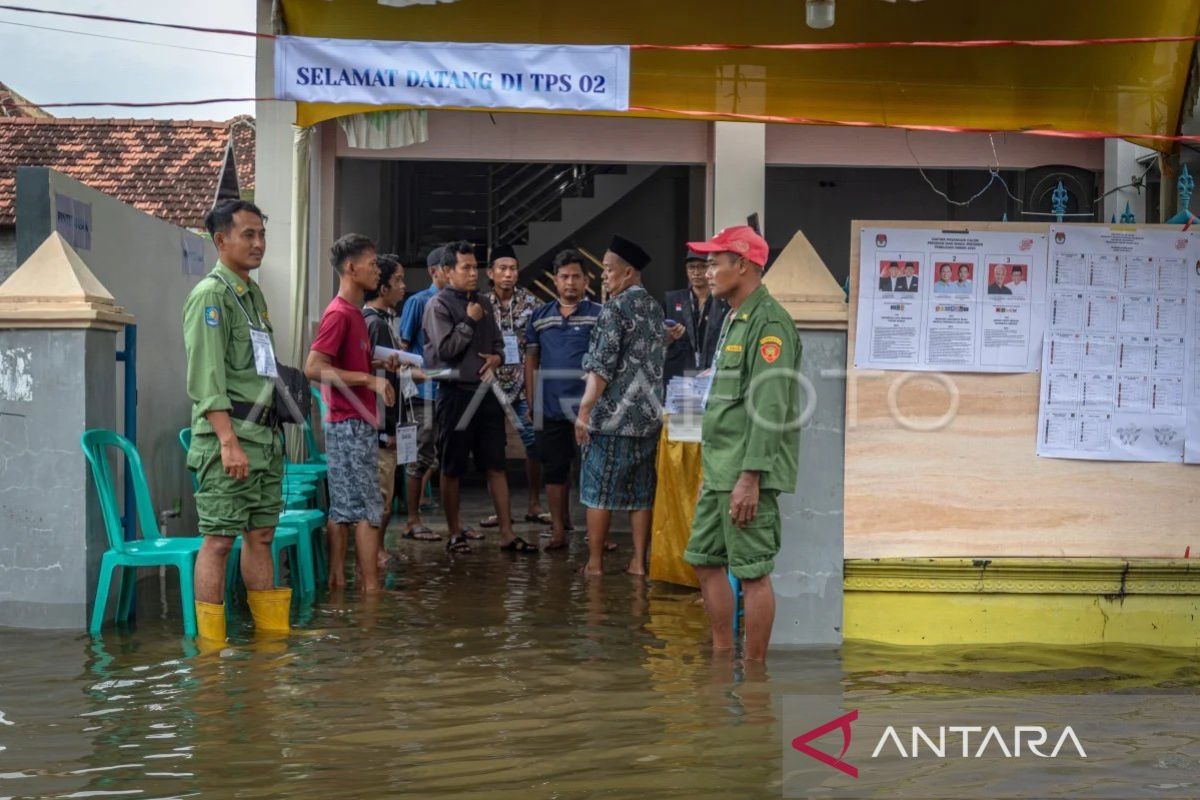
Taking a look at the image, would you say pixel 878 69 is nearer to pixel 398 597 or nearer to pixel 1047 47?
pixel 1047 47

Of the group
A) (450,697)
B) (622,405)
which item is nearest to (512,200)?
(622,405)

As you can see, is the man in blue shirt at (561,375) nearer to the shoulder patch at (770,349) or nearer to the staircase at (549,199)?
the shoulder patch at (770,349)

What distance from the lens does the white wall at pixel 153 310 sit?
7.10 meters

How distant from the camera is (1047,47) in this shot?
8664mm

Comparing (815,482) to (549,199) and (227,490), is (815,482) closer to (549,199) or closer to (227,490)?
(227,490)

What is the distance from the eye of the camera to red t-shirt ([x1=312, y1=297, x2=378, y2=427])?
A: 6527 millimetres

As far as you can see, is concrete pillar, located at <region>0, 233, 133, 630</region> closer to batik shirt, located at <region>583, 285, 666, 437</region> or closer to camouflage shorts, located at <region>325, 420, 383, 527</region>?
camouflage shorts, located at <region>325, 420, 383, 527</region>

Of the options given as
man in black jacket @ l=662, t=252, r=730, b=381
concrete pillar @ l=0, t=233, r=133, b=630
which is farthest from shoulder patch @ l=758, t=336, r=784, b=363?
man in black jacket @ l=662, t=252, r=730, b=381

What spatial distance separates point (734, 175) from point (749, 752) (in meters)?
7.34

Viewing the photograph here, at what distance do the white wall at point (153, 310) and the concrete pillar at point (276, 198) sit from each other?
1.50 m

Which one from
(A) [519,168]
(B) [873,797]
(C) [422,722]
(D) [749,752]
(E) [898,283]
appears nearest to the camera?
(B) [873,797]

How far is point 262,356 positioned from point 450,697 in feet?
5.86

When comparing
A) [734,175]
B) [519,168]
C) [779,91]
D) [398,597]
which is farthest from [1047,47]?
[519,168]

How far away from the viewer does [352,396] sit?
21.9ft
